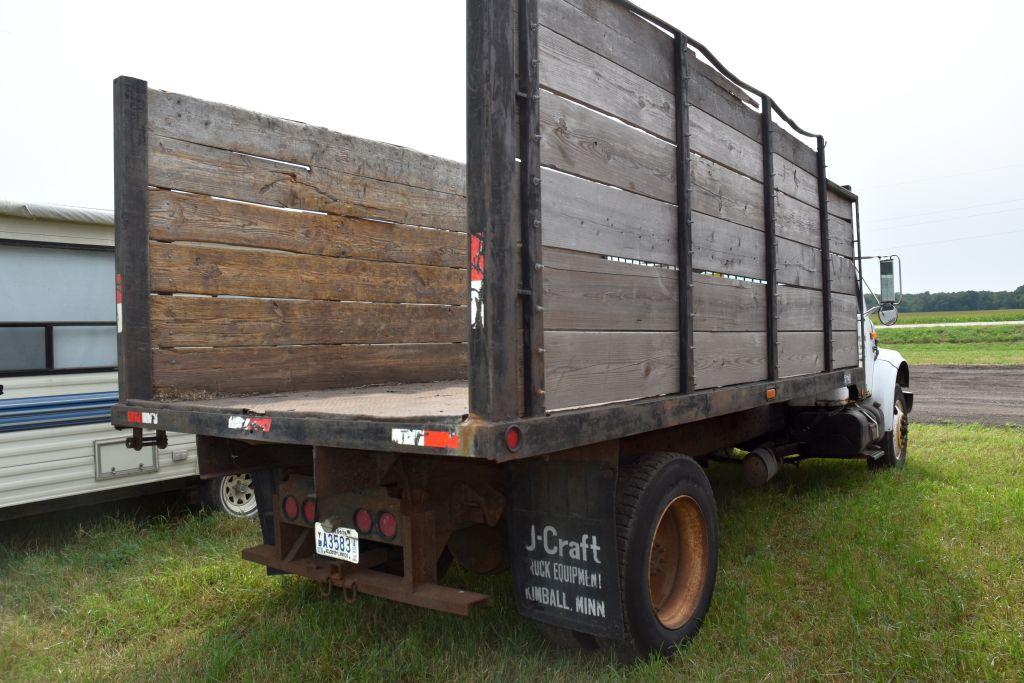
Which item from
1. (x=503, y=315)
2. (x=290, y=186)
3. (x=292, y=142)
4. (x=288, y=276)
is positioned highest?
(x=292, y=142)

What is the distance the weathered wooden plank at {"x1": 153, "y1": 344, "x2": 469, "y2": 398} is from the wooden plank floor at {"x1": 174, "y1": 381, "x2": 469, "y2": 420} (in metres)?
0.08

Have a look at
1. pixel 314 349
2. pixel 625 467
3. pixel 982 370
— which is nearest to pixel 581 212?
pixel 625 467

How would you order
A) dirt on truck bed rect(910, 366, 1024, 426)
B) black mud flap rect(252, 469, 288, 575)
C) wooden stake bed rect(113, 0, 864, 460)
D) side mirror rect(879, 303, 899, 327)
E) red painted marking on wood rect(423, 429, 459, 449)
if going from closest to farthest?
1. red painted marking on wood rect(423, 429, 459, 449)
2. wooden stake bed rect(113, 0, 864, 460)
3. black mud flap rect(252, 469, 288, 575)
4. side mirror rect(879, 303, 899, 327)
5. dirt on truck bed rect(910, 366, 1024, 426)

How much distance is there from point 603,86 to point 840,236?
3.78m

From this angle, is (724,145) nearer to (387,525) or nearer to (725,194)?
(725,194)

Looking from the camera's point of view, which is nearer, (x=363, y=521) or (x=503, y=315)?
(x=503, y=315)

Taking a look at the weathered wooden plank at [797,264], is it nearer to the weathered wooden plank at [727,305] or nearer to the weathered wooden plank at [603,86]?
the weathered wooden plank at [727,305]

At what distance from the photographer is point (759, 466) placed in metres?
5.54

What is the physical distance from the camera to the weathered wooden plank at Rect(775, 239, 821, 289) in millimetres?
4672

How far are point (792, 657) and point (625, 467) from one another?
1143mm

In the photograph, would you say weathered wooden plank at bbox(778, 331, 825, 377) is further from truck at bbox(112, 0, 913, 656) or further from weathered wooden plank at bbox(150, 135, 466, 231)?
weathered wooden plank at bbox(150, 135, 466, 231)

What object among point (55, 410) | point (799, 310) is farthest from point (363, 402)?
point (55, 410)

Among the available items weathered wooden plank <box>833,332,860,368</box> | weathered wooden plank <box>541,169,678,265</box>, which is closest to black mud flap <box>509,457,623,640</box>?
weathered wooden plank <box>541,169,678,265</box>

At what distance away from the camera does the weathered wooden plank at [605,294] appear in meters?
2.70
